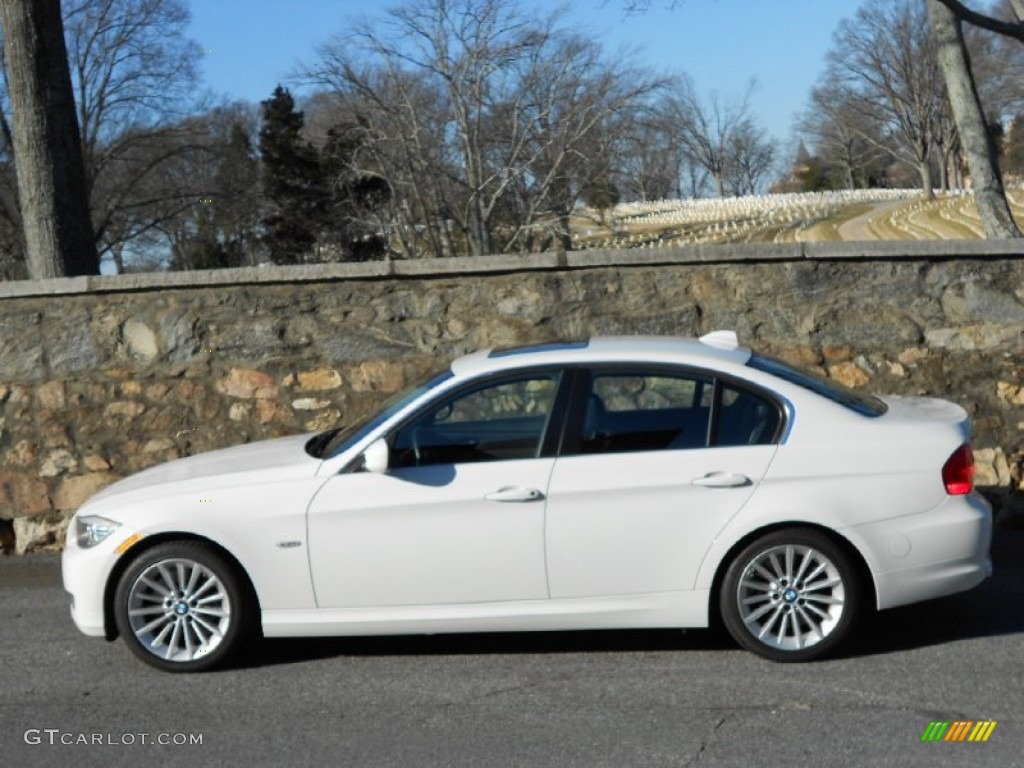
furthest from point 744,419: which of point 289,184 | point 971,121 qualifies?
point 289,184

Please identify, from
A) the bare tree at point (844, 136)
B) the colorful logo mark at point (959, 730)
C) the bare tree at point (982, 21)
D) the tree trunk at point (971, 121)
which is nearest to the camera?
the colorful logo mark at point (959, 730)

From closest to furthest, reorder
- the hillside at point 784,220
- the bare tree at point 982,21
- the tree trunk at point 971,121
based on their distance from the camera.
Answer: the bare tree at point 982,21, the tree trunk at point 971,121, the hillside at point 784,220

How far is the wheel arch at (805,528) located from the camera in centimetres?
578

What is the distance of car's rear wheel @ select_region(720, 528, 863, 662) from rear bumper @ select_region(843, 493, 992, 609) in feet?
0.38

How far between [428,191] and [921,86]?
3738cm

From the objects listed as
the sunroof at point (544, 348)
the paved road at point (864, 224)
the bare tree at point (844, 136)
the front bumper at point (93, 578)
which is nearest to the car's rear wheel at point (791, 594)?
the sunroof at point (544, 348)

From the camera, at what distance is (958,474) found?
5848 mm

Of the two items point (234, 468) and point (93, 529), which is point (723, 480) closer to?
point (234, 468)

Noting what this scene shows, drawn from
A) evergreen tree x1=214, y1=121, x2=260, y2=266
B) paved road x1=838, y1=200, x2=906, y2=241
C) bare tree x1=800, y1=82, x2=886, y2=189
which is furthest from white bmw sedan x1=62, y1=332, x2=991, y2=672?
bare tree x1=800, y1=82, x2=886, y2=189

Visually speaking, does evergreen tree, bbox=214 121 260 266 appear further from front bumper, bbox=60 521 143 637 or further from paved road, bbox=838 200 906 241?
front bumper, bbox=60 521 143 637

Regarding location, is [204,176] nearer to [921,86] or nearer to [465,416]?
[921,86]

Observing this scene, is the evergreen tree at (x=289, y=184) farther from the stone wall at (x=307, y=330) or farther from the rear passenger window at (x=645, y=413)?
the rear passenger window at (x=645, y=413)

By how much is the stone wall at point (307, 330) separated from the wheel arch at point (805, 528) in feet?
10.7

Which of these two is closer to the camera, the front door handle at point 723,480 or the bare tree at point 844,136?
the front door handle at point 723,480
